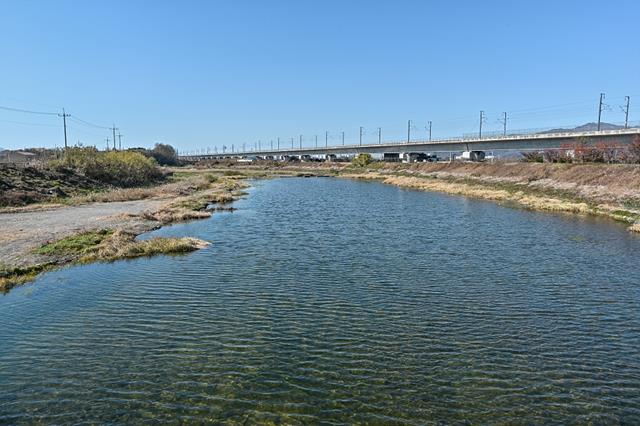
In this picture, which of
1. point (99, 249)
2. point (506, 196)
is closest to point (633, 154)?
point (506, 196)

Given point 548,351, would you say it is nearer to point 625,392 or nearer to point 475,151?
point 625,392

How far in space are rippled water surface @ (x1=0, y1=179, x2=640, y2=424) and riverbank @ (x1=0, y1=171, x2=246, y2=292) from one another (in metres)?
1.49

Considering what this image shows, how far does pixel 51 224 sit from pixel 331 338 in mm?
28719

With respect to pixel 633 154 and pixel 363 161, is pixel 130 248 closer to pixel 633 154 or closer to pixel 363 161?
pixel 633 154

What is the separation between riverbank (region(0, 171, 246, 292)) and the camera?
23859 mm

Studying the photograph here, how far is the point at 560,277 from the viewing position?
70.8 ft

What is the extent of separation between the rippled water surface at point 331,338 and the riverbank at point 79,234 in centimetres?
149

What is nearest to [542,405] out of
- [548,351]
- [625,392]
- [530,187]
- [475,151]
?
[625,392]

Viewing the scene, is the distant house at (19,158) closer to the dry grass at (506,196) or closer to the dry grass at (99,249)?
the dry grass at (99,249)

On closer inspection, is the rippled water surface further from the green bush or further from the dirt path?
the green bush

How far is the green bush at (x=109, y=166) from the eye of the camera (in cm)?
6869

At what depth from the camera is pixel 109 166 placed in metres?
74.0

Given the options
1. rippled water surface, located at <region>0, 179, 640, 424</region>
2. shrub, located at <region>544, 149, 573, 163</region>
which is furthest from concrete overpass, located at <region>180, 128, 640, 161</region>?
rippled water surface, located at <region>0, 179, 640, 424</region>

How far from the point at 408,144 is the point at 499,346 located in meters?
142
